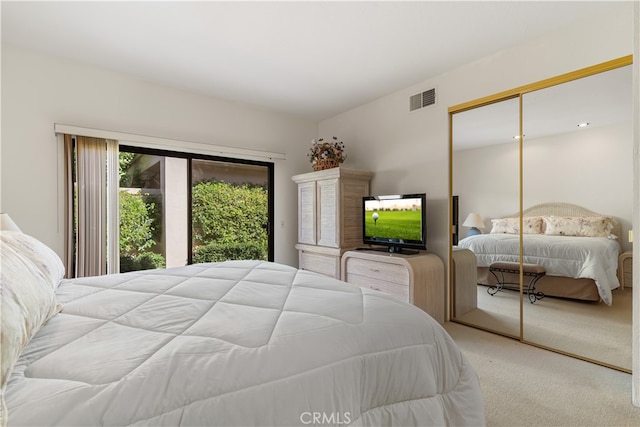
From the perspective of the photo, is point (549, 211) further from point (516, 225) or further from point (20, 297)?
point (20, 297)

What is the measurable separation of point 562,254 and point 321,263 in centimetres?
249

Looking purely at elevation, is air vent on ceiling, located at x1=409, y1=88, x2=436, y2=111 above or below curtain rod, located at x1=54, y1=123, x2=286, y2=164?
above

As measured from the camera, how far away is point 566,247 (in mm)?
2520

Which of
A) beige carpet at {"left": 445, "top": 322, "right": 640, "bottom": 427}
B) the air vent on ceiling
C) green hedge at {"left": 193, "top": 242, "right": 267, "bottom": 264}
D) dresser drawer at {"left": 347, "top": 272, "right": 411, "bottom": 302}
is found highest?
the air vent on ceiling

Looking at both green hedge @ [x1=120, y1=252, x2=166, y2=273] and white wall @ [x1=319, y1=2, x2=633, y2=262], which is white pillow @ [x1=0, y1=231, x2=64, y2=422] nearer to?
green hedge @ [x1=120, y1=252, x2=166, y2=273]

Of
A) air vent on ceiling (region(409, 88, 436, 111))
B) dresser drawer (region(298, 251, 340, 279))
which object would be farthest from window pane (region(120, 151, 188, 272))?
air vent on ceiling (region(409, 88, 436, 111))

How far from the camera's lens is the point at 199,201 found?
392 cm

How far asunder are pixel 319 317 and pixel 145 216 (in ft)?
10.4

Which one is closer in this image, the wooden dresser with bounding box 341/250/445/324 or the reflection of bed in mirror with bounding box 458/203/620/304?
the reflection of bed in mirror with bounding box 458/203/620/304

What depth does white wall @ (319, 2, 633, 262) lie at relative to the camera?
7.43 feet

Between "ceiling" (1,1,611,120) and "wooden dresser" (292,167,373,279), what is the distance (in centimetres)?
112

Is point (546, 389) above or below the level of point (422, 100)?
below

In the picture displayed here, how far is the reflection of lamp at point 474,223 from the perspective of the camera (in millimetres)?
3000

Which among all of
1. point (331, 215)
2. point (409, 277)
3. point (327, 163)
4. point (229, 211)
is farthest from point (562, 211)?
point (229, 211)
